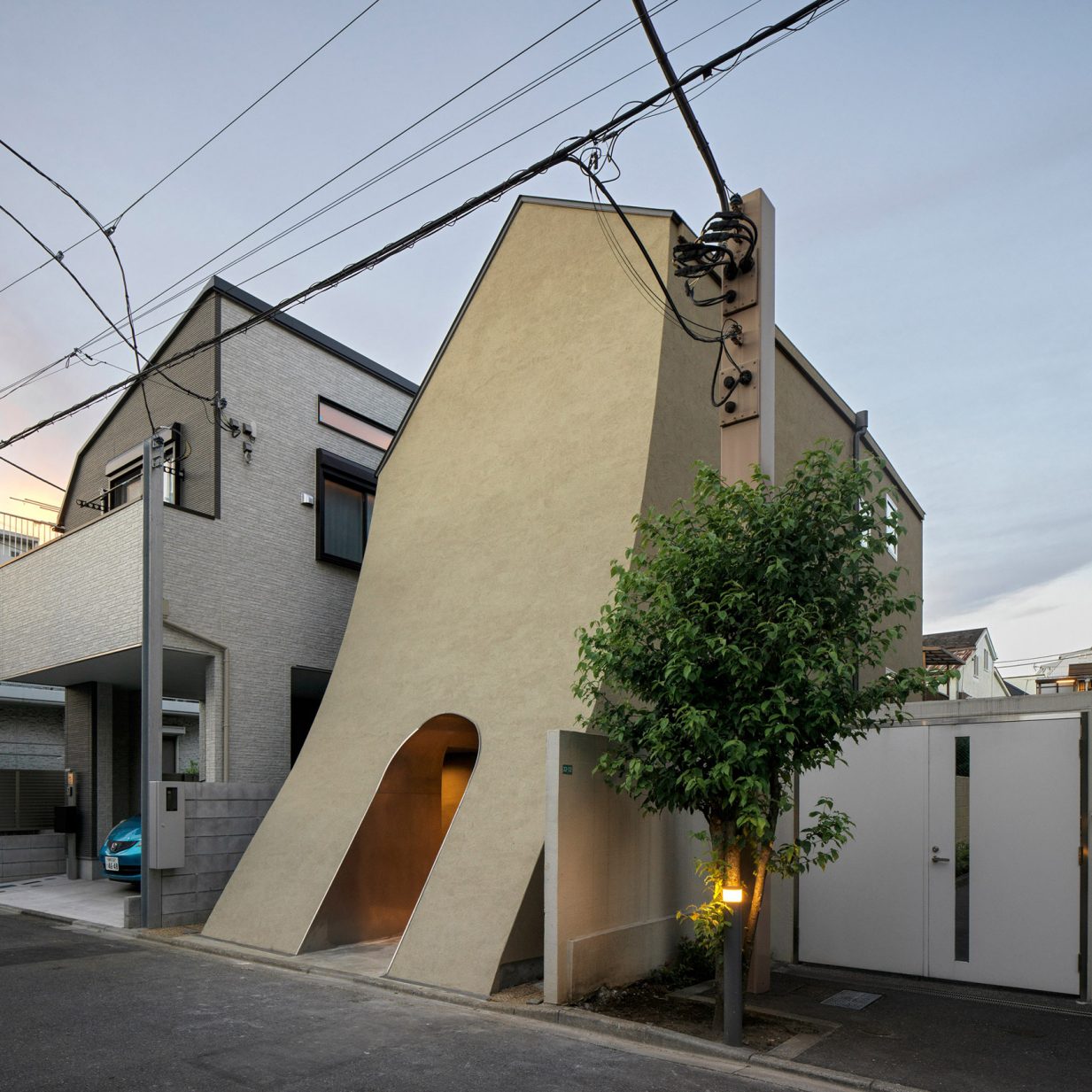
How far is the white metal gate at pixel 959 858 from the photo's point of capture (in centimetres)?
852

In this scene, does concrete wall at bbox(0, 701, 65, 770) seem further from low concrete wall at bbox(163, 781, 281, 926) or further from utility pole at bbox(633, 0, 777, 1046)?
utility pole at bbox(633, 0, 777, 1046)

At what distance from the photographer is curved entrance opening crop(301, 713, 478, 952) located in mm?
10484

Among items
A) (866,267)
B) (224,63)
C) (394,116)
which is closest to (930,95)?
(866,267)

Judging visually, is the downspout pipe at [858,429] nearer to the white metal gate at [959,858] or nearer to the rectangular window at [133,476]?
the white metal gate at [959,858]

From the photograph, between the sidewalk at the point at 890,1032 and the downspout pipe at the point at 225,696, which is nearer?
the sidewalk at the point at 890,1032

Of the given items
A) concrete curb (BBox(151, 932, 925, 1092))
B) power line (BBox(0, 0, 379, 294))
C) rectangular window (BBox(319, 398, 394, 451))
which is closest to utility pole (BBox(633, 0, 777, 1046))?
concrete curb (BBox(151, 932, 925, 1092))

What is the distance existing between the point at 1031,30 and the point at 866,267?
5.03m

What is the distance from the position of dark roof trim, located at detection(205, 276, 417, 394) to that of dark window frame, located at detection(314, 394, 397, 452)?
864 millimetres

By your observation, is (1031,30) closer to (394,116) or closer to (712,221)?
(712,221)

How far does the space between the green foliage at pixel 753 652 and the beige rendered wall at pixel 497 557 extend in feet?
6.69

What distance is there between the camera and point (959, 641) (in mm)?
43969

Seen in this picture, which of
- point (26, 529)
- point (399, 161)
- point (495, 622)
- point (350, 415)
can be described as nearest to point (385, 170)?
point (399, 161)

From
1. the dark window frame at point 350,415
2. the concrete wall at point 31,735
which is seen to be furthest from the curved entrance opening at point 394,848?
the concrete wall at point 31,735

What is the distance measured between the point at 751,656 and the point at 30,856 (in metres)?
15.4
